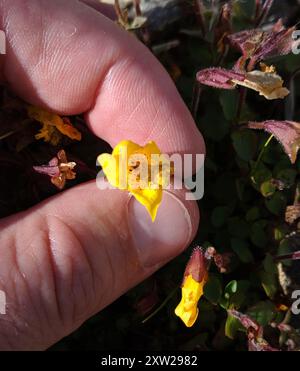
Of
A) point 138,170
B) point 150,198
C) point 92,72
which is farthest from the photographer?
point 92,72

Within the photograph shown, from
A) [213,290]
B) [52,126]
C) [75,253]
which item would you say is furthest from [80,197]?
[213,290]

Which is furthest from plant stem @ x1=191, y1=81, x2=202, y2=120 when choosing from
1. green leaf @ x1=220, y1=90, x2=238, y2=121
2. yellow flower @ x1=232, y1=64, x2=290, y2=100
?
yellow flower @ x1=232, y1=64, x2=290, y2=100

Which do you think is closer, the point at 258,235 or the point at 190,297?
the point at 190,297

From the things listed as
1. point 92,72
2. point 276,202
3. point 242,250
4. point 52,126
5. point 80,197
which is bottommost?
point 242,250

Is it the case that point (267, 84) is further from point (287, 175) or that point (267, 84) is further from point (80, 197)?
point (80, 197)

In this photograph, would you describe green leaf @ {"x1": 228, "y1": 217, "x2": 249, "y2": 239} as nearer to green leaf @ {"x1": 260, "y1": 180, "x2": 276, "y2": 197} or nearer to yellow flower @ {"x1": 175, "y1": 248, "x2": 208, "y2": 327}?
green leaf @ {"x1": 260, "y1": 180, "x2": 276, "y2": 197}

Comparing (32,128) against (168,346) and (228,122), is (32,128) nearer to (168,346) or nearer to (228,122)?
(228,122)

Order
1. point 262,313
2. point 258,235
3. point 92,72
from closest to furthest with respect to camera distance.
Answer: point 92,72
point 262,313
point 258,235
